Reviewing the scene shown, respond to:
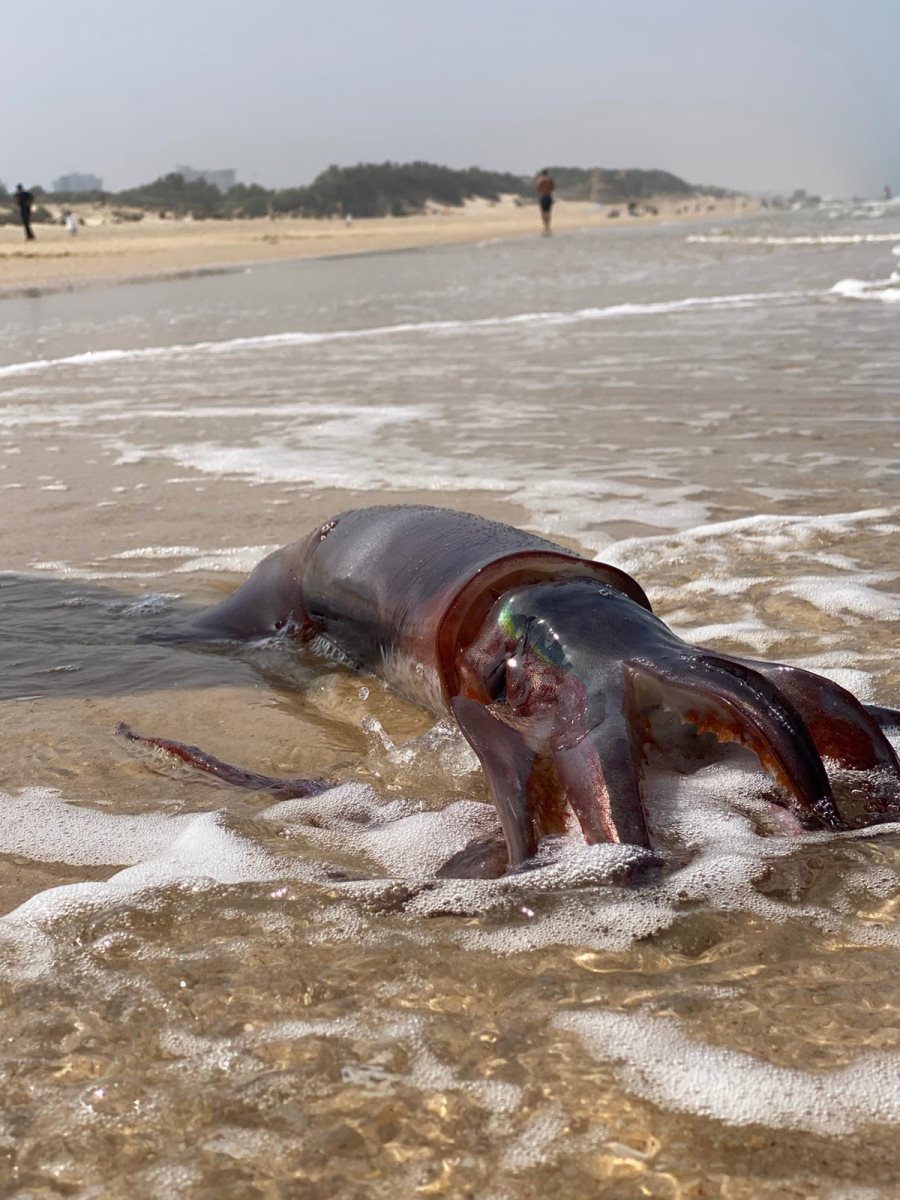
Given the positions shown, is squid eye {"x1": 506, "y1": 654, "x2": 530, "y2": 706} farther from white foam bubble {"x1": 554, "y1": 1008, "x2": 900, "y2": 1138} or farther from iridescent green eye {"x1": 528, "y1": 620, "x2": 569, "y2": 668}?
white foam bubble {"x1": 554, "y1": 1008, "x2": 900, "y2": 1138}

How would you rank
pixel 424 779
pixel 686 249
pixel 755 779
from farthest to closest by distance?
pixel 686 249 < pixel 424 779 < pixel 755 779

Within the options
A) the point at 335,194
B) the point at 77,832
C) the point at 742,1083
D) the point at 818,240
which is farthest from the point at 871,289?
the point at 335,194

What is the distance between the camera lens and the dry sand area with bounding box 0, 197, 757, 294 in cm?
2525

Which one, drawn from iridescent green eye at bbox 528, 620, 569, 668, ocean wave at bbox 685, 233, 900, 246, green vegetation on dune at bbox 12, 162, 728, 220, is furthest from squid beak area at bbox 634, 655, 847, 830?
green vegetation on dune at bbox 12, 162, 728, 220

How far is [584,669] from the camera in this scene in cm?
237

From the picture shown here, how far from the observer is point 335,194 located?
219 ft

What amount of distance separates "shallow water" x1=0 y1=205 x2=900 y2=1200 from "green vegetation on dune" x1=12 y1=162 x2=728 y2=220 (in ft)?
164

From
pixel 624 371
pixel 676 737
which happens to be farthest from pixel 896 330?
pixel 676 737

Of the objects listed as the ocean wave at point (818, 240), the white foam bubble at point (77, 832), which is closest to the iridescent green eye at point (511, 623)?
the white foam bubble at point (77, 832)

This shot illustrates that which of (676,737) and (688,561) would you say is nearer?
(676,737)

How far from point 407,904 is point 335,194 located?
68881 millimetres

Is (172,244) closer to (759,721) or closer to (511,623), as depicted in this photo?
(511,623)

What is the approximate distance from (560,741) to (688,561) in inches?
81.8

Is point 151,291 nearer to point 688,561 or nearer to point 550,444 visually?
point 550,444
